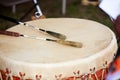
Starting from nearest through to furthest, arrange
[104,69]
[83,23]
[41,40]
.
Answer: [104,69] → [41,40] → [83,23]

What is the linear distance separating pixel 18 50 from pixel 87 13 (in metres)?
2.51

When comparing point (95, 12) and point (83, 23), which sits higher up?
point (83, 23)

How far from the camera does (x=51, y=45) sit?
5.56 feet

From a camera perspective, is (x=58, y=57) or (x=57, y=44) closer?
(x=58, y=57)

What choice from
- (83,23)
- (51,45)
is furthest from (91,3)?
(51,45)

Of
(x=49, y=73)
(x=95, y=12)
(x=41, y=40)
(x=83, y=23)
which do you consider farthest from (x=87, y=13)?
(x=49, y=73)

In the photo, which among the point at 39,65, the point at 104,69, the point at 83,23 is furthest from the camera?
the point at 83,23

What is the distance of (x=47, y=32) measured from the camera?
1844 mm

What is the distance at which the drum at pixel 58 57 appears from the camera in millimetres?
1513

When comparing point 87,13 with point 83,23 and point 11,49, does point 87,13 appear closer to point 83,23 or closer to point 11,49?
point 83,23

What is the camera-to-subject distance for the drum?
1.51 meters

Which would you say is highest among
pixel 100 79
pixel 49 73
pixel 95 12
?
pixel 49 73

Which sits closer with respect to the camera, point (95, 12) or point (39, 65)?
point (39, 65)

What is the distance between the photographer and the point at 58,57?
1.56 m
